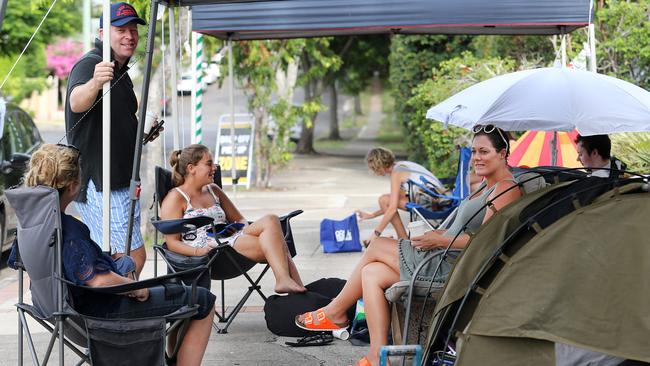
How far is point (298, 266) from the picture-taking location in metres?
9.40

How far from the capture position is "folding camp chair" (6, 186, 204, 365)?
14.3 ft

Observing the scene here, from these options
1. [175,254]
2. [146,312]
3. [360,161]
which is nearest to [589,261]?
[146,312]

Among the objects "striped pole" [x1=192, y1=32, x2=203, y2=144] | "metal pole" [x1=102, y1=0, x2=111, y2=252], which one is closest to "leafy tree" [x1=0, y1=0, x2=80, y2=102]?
"striped pole" [x1=192, y1=32, x2=203, y2=144]

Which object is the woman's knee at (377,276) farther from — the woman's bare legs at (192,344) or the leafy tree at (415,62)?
the leafy tree at (415,62)

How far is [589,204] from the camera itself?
414 cm

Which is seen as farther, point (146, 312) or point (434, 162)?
point (434, 162)

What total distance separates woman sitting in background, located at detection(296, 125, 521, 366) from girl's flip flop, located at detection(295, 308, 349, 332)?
0.13 metres

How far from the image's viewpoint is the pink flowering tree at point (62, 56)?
4744cm

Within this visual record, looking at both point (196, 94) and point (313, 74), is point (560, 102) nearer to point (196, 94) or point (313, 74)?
point (196, 94)

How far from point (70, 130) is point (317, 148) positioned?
2396 cm

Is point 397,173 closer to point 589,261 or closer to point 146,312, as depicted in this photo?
point 146,312

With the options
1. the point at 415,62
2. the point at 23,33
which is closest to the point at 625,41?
the point at 415,62

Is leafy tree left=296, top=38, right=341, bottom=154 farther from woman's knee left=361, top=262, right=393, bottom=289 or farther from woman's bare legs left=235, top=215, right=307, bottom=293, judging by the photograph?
woman's knee left=361, top=262, right=393, bottom=289

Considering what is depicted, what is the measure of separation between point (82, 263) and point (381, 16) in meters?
4.49
